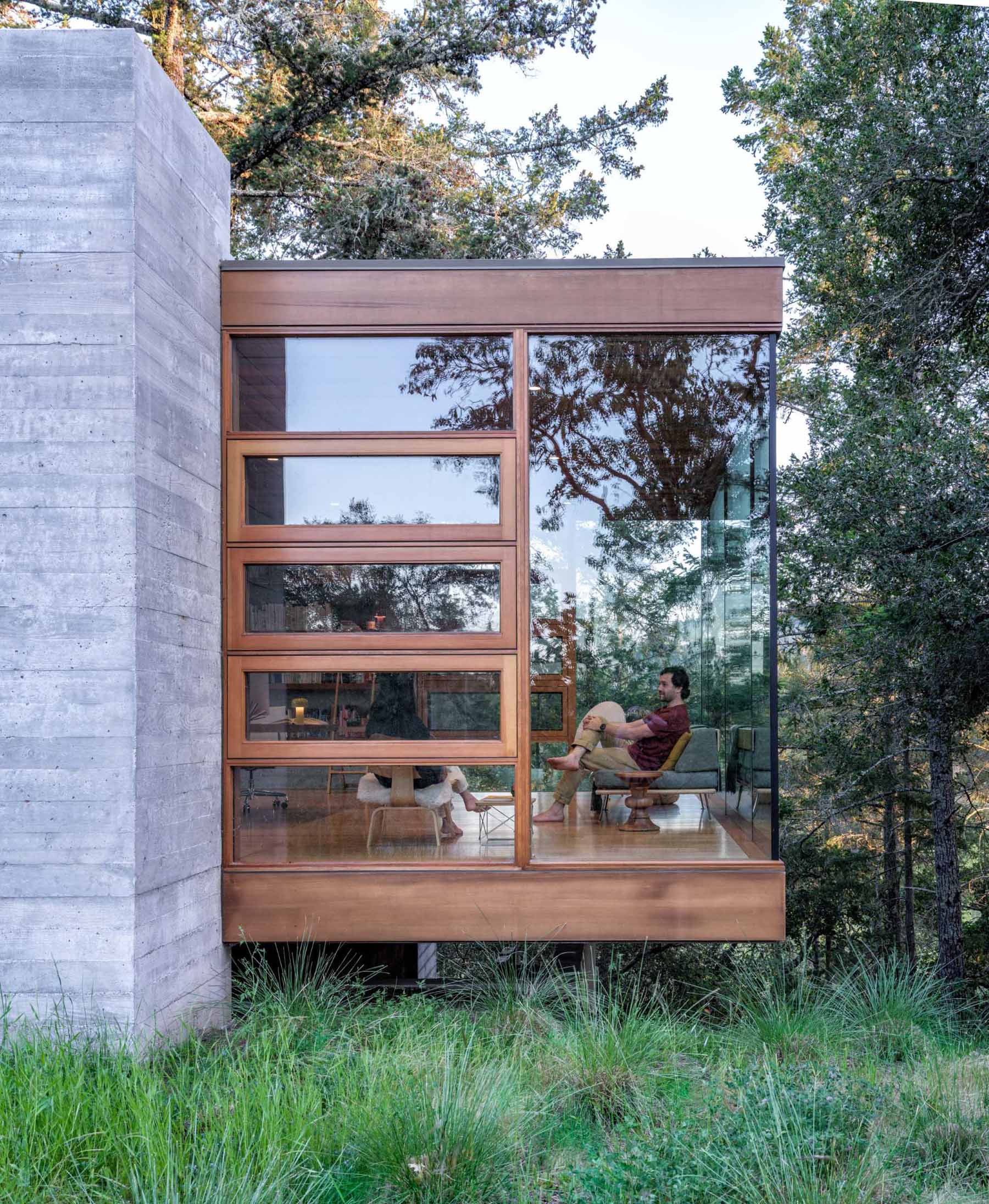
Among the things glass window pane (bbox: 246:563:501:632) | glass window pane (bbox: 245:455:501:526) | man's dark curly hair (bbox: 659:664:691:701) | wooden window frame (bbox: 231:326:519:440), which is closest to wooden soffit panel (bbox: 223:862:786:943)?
glass window pane (bbox: 246:563:501:632)

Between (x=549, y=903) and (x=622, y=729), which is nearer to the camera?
(x=549, y=903)

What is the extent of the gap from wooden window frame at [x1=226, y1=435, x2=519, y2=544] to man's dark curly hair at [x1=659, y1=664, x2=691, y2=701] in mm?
1931

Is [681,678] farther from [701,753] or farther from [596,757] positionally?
[596,757]

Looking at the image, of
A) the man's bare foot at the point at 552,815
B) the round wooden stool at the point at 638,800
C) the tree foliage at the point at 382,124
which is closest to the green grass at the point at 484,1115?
the man's bare foot at the point at 552,815

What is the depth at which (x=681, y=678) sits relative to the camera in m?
6.88


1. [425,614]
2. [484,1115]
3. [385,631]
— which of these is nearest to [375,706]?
[385,631]

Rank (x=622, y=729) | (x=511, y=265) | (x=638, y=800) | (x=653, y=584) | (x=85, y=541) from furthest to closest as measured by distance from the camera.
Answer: (x=653, y=584)
(x=622, y=729)
(x=638, y=800)
(x=511, y=265)
(x=85, y=541)

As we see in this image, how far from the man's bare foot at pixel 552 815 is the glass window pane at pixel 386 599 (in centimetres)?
109

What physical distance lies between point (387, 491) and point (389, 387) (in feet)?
1.97

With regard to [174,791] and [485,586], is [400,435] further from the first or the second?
[174,791]

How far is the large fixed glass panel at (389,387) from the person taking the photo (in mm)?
5555

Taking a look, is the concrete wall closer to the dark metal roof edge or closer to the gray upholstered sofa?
the dark metal roof edge

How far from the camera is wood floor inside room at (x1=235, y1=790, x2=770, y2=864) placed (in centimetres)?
549

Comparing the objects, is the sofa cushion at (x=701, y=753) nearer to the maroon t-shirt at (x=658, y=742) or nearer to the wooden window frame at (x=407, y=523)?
the maroon t-shirt at (x=658, y=742)
